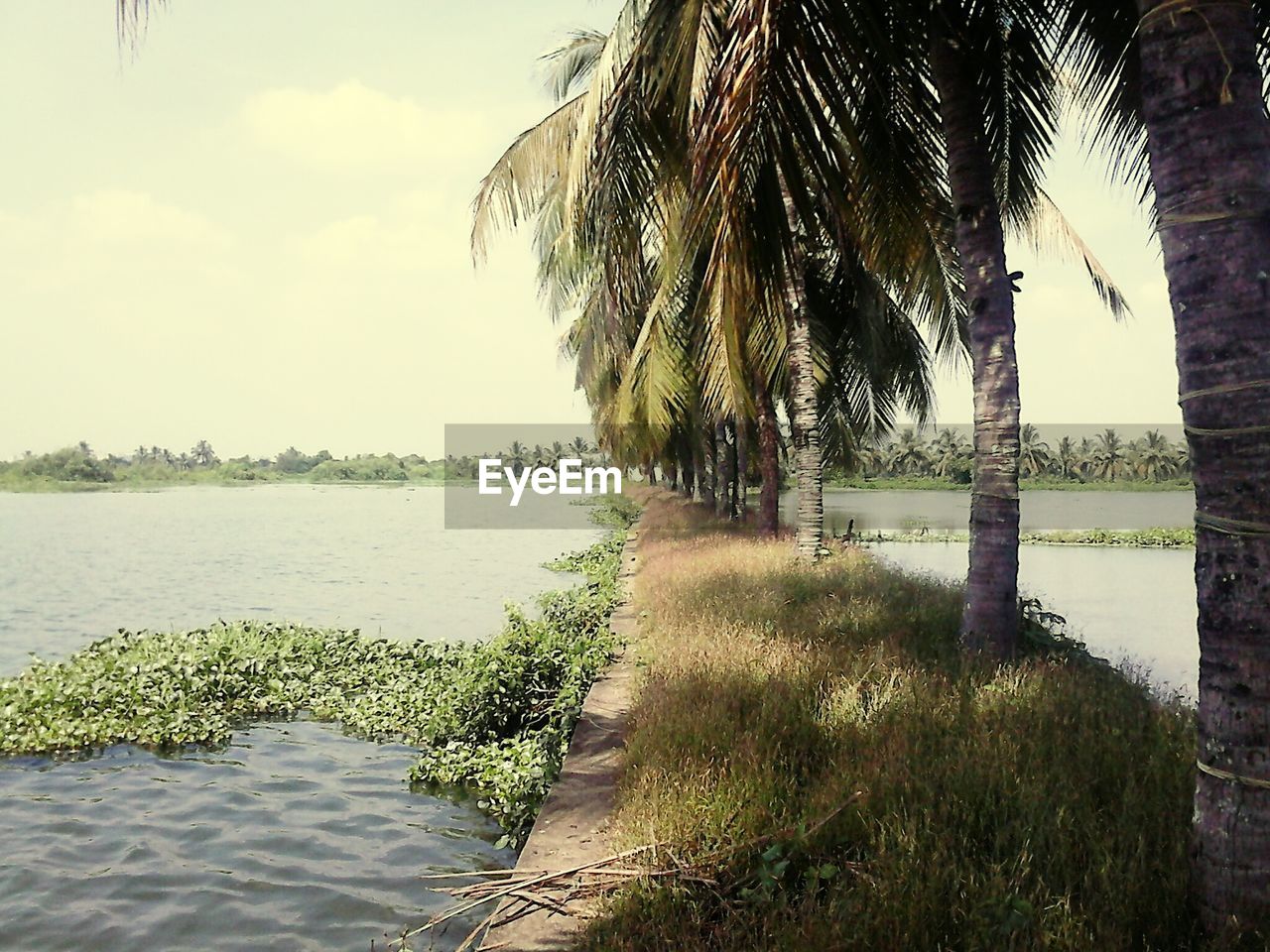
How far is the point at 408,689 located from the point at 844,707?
7.04 metres

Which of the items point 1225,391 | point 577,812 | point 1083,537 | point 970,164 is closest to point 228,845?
point 577,812

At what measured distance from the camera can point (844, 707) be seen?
612 cm

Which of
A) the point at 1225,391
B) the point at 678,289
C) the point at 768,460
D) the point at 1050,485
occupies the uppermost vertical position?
the point at 678,289

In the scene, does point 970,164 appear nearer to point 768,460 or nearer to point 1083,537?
point 768,460

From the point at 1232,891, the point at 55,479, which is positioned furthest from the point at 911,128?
the point at 55,479

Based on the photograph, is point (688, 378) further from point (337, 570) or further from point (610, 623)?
point (337, 570)

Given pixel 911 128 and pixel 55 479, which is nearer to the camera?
pixel 911 128

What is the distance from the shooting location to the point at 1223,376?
3.60 meters

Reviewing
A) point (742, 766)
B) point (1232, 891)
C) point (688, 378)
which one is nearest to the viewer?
point (1232, 891)

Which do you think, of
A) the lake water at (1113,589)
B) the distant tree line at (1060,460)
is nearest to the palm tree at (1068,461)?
the distant tree line at (1060,460)

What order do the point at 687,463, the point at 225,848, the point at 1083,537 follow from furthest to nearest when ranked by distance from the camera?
the point at 687,463
the point at 1083,537
the point at 225,848

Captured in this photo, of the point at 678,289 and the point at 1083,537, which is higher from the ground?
the point at 678,289

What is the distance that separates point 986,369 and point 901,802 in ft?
15.3

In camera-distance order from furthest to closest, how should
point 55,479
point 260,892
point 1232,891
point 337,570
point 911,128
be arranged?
point 55,479 < point 337,570 < point 911,128 < point 260,892 < point 1232,891
